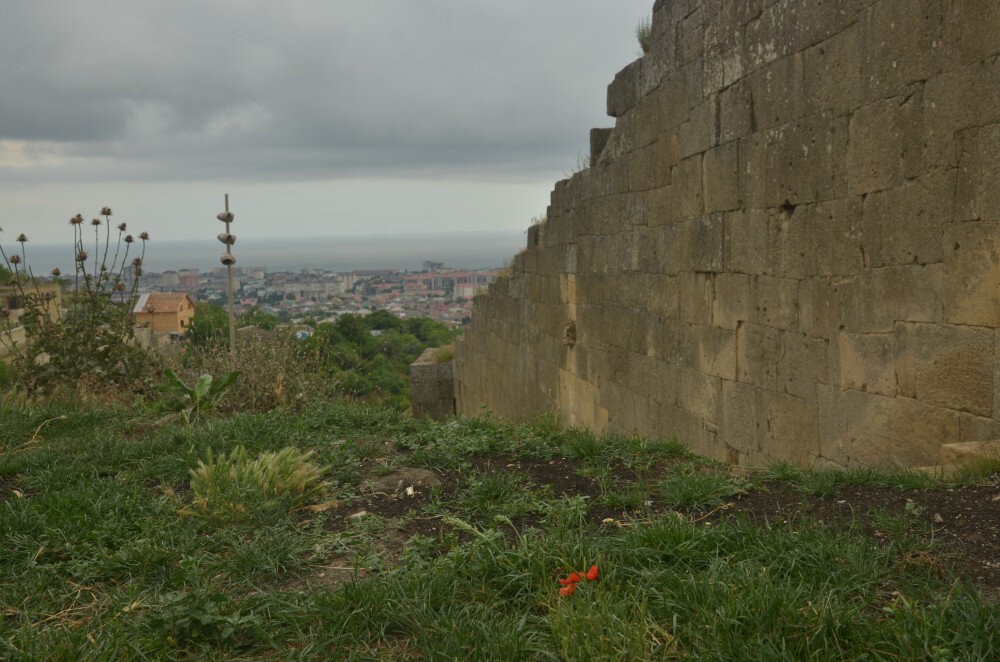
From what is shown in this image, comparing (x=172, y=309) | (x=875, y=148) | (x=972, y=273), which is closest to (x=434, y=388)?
(x=875, y=148)

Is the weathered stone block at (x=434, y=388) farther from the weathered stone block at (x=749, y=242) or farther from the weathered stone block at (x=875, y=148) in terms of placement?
the weathered stone block at (x=875, y=148)

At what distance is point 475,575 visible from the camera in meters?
3.16

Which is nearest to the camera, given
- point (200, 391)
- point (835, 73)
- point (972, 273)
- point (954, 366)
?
point (972, 273)

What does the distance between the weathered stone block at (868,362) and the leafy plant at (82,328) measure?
709cm

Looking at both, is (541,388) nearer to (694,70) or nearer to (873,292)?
(694,70)

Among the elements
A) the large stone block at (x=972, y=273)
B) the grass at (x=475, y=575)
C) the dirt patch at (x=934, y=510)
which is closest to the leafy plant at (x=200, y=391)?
the grass at (x=475, y=575)

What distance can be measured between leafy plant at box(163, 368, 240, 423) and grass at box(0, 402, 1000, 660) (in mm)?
2068

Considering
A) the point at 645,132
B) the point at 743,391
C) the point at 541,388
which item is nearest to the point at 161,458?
the point at 743,391

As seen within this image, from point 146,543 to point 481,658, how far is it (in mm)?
1838

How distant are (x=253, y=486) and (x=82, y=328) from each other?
5330mm

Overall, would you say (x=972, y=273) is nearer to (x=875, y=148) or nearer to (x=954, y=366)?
(x=954, y=366)

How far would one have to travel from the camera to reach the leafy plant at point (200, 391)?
693 cm

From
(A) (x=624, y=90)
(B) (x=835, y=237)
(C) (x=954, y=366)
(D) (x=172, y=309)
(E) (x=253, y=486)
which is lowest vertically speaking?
(D) (x=172, y=309)

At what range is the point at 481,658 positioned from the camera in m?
2.55
